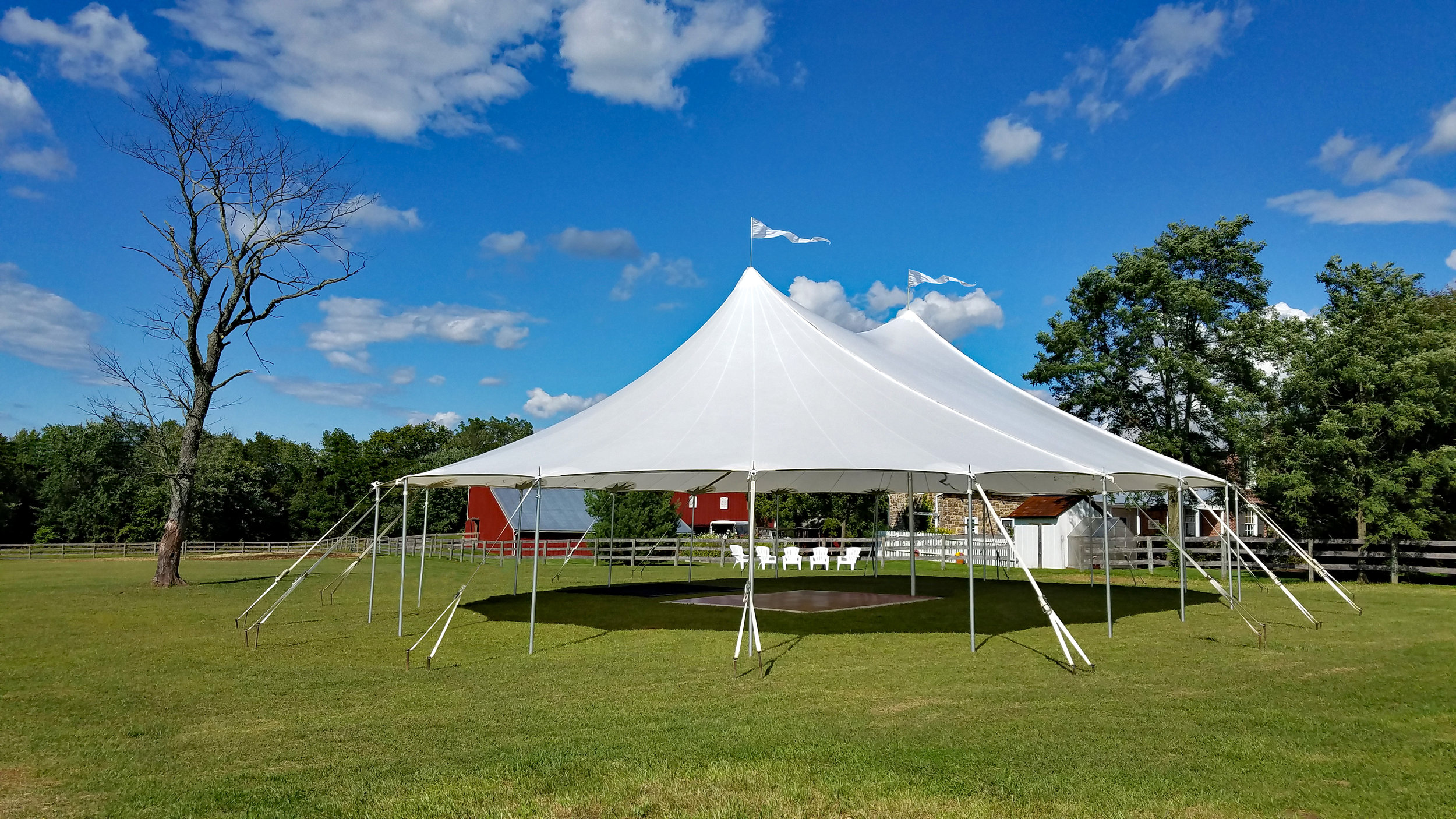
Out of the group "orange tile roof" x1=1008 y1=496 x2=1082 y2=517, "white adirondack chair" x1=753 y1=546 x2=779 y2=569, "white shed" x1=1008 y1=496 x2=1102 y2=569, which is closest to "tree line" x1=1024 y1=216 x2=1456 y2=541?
"white shed" x1=1008 y1=496 x2=1102 y2=569

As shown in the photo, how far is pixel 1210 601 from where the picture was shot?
14.6 metres

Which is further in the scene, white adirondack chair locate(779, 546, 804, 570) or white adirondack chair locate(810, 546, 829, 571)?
white adirondack chair locate(779, 546, 804, 570)

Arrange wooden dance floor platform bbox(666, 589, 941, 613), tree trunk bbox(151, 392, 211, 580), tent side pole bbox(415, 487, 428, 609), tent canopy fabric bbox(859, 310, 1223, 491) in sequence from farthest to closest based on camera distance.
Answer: tree trunk bbox(151, 392, 211, 580)
wooden dance floor platform bbox(666, 589, 941, 613)
tent canopy fabric bbox(859, 310, 1223, 491)
tent side pole bbox(415, 487, 428, 609)

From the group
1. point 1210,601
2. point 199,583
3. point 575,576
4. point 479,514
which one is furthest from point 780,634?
point 479,514

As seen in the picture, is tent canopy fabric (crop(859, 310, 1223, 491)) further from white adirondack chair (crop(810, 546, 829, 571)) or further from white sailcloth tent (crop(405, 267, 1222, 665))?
white adirondack chair (crop(810, 546, 829, 571))

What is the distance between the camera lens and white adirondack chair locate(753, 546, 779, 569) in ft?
73.7

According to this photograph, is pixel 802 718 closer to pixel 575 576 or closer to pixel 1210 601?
pixel 1210 601


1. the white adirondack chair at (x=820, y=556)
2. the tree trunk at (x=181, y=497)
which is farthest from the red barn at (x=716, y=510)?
the tree trunk at (x=181, y=497)

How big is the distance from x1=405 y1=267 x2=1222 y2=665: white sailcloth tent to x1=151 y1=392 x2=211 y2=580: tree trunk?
33.5 ft

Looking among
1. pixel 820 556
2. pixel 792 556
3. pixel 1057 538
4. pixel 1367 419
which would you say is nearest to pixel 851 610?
pixel 820 556

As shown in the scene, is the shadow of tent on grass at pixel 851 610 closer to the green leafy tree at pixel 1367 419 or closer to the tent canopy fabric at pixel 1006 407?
the tent canopy fabric at pixel 1006 407

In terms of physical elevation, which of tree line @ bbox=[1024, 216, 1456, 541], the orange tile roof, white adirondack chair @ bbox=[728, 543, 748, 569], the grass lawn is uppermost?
tree line @ bbox=[1024, 216, 1456, 541]

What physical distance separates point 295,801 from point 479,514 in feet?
126

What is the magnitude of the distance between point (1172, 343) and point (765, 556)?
10812 mm
